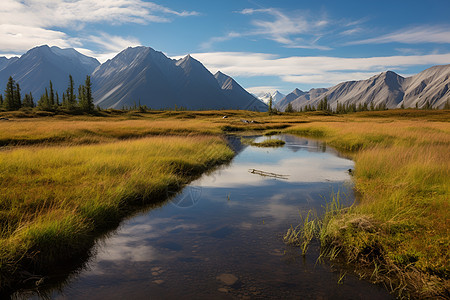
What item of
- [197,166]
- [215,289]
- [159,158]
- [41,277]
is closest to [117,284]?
[41,277]

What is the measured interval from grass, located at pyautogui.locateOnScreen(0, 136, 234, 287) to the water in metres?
0.81

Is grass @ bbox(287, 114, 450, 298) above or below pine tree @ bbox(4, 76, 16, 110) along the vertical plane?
below

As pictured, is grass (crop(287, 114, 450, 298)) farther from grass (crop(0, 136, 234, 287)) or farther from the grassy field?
grass (crop(0, 136, 234, 287))

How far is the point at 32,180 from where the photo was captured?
10.6 m

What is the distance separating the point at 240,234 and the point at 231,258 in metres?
1.51

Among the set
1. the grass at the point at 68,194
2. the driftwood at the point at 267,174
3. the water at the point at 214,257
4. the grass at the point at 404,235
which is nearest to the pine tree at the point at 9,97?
the grass at the point at 68,194

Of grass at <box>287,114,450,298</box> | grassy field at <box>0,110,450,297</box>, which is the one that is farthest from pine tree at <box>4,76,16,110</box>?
grass at <box>287,114,450,298</box>

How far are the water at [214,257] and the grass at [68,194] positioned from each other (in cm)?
81

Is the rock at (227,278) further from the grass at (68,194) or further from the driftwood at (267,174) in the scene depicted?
the driftwood at (267,174)

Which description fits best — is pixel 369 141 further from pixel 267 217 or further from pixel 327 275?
pixel 327 275

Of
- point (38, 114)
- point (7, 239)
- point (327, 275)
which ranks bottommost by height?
point (327, 275)

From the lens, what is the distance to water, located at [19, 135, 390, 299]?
5.93 m

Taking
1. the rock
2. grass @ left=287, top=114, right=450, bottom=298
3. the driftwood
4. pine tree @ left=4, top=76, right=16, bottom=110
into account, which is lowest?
the rock

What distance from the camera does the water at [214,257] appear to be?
5.93 m
